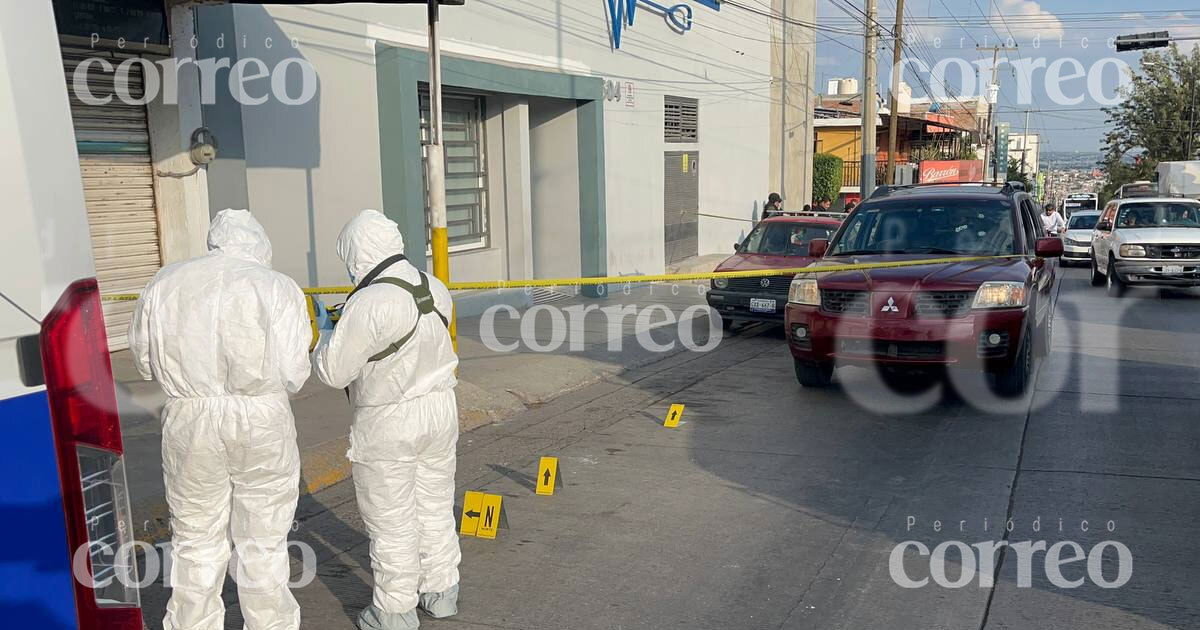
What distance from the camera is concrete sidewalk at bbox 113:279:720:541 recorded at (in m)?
6.89

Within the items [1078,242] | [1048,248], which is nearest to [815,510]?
[1048,248]

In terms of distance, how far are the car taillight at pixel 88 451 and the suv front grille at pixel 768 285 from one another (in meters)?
11.0

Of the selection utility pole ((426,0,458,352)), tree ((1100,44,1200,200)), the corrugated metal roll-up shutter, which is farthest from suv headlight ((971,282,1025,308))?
tree ((1100,44,1200,200))

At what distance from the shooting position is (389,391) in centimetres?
440

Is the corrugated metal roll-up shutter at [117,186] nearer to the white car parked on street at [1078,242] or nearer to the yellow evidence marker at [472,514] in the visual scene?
the yellow evidence marker at [472,514]

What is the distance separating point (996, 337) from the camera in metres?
Answer: 8.34

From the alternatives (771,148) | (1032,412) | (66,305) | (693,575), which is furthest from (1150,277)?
(66,305)

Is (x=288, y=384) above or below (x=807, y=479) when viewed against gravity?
above

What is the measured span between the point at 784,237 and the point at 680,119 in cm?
771

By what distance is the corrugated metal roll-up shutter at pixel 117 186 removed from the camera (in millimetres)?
8867

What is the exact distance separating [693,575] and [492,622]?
1.06 metres

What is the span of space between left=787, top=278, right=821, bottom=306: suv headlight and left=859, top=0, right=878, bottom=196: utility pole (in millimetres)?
15835

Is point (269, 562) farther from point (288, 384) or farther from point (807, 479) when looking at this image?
point (807, 479)

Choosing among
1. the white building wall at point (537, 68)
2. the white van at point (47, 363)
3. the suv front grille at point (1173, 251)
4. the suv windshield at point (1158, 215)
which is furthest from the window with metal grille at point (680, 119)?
the white van at point (47, 363)
